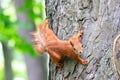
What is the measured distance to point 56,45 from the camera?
184 cm

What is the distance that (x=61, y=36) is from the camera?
1.90 metres

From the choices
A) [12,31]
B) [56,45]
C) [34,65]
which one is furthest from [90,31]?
[34,65]

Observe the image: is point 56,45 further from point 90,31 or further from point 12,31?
point 12,31

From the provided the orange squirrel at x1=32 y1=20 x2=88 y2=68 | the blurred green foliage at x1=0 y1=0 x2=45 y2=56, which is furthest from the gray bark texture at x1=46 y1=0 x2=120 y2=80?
the blurred green foliage at x1=0 y1=0 x2=45 y2=56

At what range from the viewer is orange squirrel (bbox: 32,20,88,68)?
180 centimetres

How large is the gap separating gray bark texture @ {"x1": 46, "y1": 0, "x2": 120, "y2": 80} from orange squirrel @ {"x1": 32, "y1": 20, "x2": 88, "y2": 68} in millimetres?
29

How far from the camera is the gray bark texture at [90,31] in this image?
1711 millimetres

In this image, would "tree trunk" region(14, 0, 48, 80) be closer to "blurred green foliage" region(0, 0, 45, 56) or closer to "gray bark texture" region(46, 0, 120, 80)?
"blurred green foliage" region(0, 0, 45, 56)

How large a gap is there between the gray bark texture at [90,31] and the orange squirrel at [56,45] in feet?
0.10

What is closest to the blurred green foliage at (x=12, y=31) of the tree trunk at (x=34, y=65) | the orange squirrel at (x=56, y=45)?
the tree trunk at (x=34, y=65)

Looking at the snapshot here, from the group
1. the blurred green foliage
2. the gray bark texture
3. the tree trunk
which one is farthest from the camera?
the tree trunk

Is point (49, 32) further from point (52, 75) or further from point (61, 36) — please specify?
point (52, 75)

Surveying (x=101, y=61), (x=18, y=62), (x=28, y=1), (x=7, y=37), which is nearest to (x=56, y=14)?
(x=101, y=61)

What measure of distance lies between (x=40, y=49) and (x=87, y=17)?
31cm
